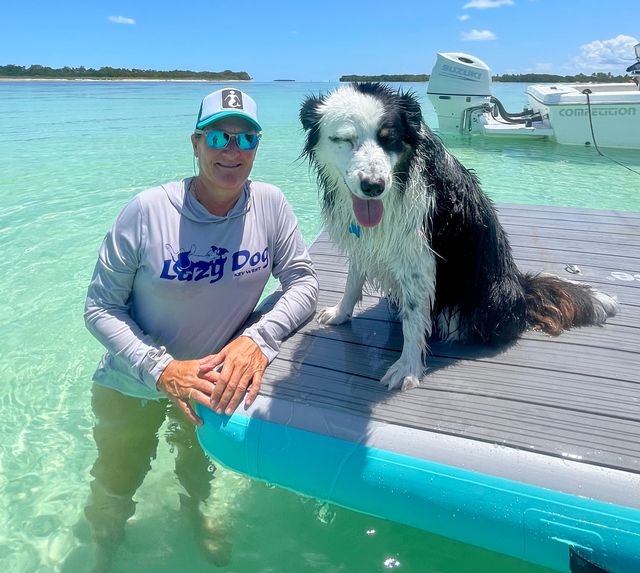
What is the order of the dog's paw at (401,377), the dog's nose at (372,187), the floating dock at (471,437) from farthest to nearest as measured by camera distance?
the dog's paw at (401,377)
the dog's nose at (372,187)
the floating dock at (471,437)

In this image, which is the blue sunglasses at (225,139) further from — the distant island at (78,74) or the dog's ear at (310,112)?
the distant island at (78,74)

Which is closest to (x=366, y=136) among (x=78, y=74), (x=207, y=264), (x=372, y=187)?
Result: (x=372, y=187)

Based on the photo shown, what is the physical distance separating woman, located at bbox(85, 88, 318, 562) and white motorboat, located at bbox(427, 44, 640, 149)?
38.1 ft

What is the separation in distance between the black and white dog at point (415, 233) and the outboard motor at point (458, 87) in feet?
37.4

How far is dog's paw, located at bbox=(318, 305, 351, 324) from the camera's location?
2.96m

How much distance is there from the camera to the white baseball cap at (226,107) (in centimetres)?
228

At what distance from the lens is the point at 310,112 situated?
2.26 meters

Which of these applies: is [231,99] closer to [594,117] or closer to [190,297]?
[190,297]

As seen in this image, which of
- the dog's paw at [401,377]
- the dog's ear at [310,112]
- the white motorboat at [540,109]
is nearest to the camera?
the dog's ear at [310,112]

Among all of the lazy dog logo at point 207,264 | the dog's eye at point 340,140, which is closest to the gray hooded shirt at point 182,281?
the lazy dog logo at point 207,264

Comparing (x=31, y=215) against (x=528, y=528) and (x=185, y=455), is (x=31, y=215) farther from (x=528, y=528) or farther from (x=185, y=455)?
(x=528, y=528)

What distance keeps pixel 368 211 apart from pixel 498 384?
1013 mm

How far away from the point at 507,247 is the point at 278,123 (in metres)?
18.6

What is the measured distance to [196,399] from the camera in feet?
7.21
